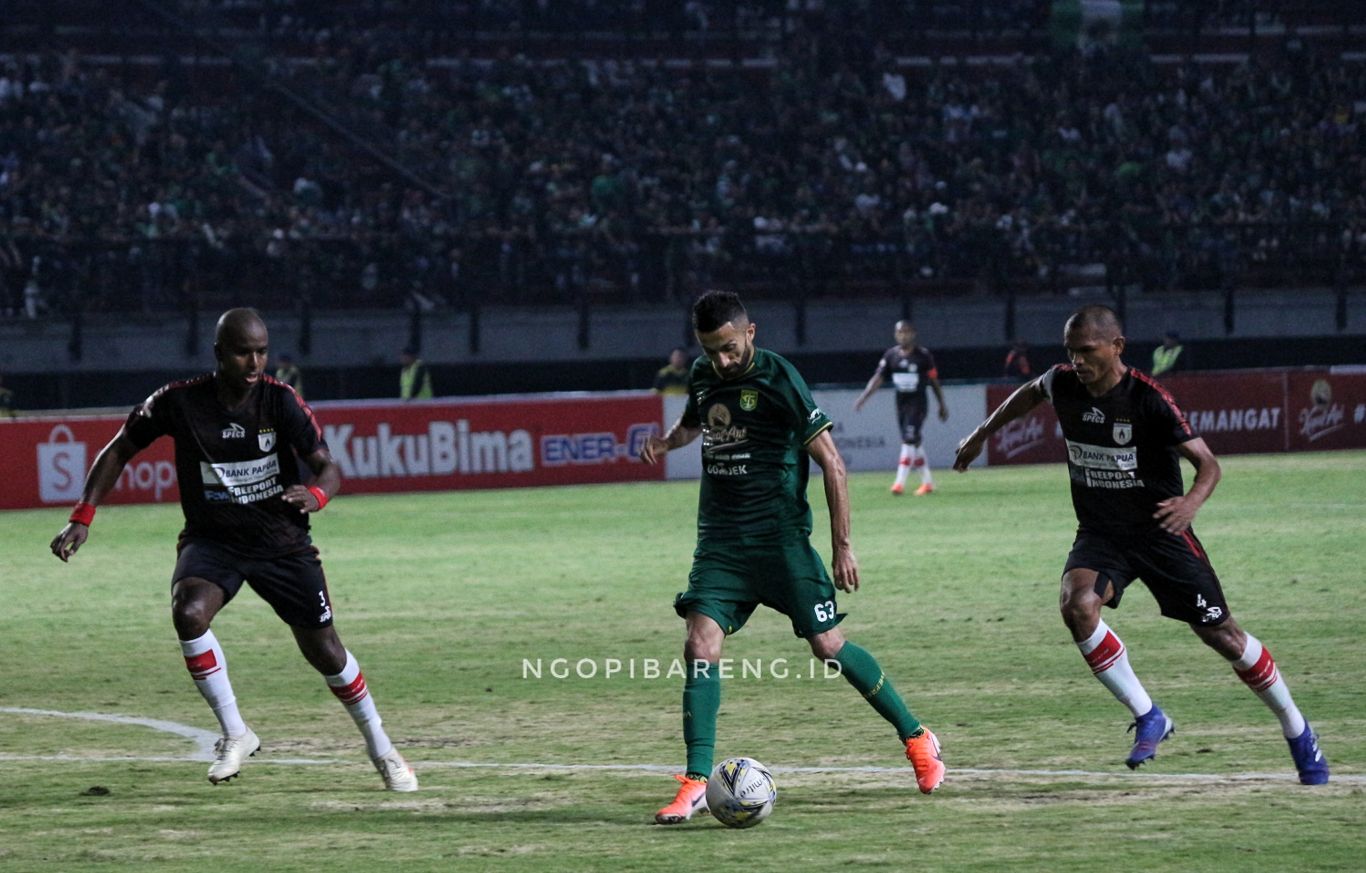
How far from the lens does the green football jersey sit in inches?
309

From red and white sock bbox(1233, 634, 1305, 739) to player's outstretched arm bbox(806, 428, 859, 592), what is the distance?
1.72m

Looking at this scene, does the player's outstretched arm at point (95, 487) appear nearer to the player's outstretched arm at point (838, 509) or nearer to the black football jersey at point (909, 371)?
the player's outstretched arm at point (838, 509)

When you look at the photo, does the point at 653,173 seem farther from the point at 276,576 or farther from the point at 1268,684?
the point at 1268,684

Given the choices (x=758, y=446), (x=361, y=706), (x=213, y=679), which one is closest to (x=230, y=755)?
(x=213, y=679)

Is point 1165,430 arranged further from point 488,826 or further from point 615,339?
point 615,339

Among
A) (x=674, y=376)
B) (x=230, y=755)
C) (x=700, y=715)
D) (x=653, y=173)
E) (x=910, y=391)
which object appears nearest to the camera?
(x=700, y=715)

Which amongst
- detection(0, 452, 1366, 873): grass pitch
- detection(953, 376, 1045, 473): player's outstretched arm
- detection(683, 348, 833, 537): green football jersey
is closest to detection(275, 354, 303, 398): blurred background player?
detection(0, 452, 1366, 873): grass pitch

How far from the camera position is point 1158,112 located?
145 ft

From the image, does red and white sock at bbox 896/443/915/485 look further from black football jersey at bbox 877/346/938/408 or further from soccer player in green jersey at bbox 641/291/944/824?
soccer player in green jersey at bbox 641/291/944/824

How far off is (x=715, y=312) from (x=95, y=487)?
2.97 m

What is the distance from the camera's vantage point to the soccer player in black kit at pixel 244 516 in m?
8.39

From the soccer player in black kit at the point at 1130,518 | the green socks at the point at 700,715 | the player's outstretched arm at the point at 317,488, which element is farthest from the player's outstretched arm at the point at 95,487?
the soccer player in black kit at the point at 1130,518

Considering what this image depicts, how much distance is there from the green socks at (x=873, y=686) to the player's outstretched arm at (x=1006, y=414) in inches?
43.2

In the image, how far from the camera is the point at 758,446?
26.0 feet
